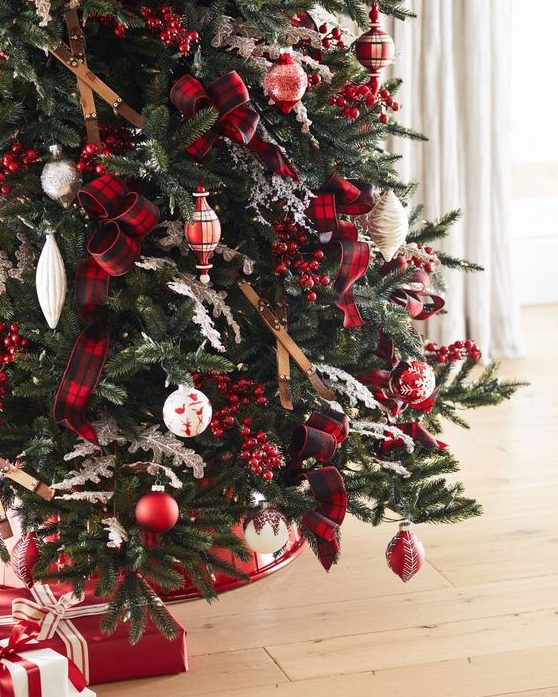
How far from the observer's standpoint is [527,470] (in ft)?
7.89

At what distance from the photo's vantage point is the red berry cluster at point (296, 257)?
5.30 feet

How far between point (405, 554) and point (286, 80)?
78 centimetres

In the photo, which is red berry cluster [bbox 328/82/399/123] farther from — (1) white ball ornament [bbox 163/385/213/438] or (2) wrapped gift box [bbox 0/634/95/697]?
(2) wrapped gift box [bbox 0/634/95/697]

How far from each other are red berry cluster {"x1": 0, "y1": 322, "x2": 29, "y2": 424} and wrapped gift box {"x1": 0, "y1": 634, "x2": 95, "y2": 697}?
40 cm

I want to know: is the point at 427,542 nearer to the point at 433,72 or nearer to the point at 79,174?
the point at 79,174

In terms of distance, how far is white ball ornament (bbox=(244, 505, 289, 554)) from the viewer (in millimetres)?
1663

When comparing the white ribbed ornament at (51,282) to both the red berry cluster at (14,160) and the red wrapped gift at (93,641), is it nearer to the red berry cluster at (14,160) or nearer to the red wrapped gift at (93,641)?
the red berry cluster at (14,160)

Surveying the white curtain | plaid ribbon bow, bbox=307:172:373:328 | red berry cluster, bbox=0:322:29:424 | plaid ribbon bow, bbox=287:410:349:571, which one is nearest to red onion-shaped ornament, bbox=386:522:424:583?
plaid ribbon bow, bbox=287:410:349:571

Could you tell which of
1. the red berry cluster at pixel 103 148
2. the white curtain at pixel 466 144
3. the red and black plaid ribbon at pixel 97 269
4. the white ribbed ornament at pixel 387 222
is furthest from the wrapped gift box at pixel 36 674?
A: the white curtain at pixel 466 144

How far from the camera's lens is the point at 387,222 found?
1733 mm

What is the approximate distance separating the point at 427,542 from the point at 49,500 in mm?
811

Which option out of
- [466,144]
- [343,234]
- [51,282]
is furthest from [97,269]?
[466,144]

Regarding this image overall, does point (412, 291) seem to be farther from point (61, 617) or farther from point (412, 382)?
point (61, 617)

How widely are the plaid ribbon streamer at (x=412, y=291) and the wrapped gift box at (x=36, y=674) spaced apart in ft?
2.75
